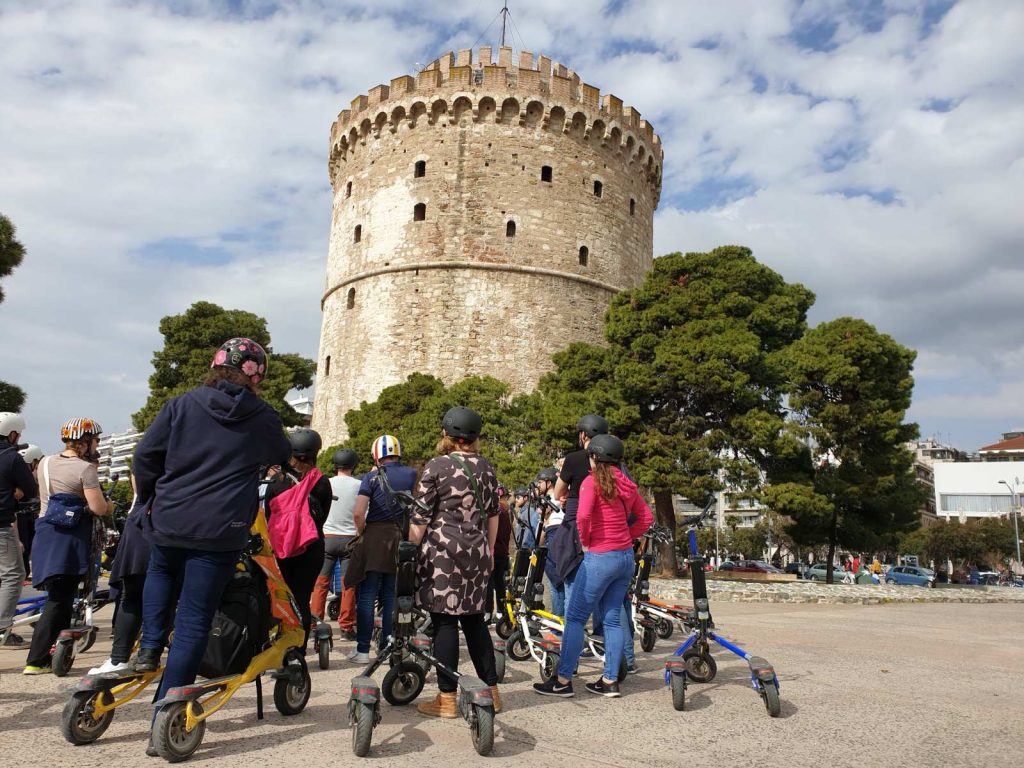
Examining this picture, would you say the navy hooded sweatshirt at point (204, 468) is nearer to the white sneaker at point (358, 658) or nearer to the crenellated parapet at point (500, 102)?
the white sneaker at point (358, 658)

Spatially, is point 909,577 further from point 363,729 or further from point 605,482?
point 363,729

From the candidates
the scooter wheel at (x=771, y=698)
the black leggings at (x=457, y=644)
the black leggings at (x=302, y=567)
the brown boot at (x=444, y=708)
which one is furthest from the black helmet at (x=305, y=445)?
the scooter wheel at (x=771, y=698)

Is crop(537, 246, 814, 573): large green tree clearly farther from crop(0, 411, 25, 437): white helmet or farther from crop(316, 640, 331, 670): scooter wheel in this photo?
crop(0, 411, 25, 437): white helmet

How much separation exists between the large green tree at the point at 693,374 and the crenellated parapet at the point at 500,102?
32.7 ft

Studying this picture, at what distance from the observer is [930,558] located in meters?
52.9

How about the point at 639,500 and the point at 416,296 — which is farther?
the point at 416,296

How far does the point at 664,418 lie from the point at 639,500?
13.5 m

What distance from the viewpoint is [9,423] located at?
5371 millimetres

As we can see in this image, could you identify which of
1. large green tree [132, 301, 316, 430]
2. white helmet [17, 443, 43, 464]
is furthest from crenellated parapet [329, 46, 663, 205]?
white helmet [17, 443, 43, 464]

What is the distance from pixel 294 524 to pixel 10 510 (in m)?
2.02

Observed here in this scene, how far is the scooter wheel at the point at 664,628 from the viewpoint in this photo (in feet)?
23.4

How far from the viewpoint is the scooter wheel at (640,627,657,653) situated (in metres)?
6.55

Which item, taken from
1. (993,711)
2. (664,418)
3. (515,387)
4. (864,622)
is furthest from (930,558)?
(993,711)

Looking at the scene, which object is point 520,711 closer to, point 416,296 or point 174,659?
point 174,659
